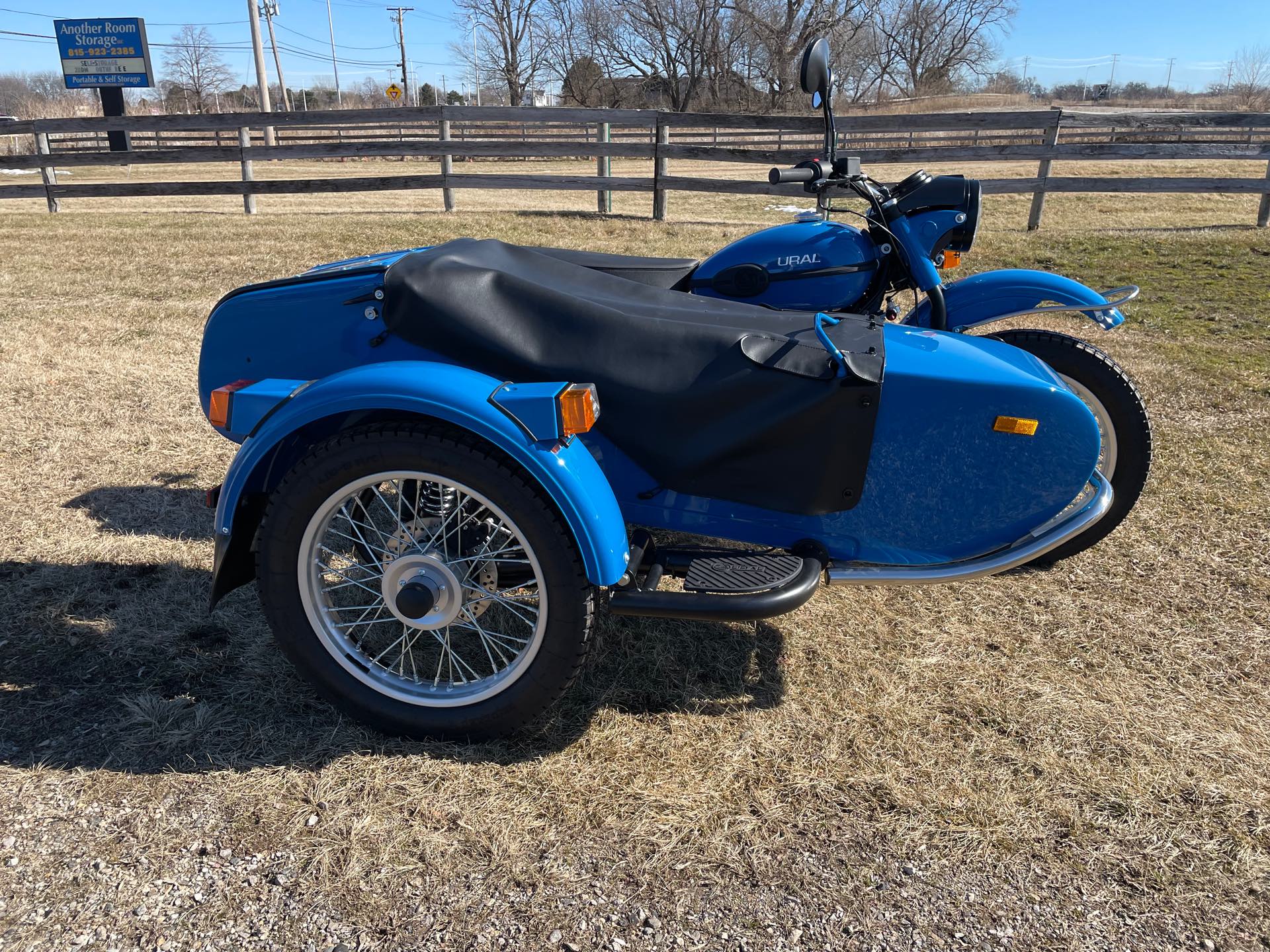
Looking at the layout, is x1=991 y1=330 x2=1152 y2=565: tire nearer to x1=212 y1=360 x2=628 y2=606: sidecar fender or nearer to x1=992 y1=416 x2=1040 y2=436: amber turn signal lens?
x1=992 y1=416 x2=1040 y2=436: amber turn signal lens

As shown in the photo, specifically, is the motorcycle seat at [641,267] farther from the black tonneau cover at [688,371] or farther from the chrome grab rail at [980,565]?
the chrome grab rail at [980,565]

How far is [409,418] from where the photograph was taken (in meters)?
2.36

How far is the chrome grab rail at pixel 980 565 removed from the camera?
97.0 inches

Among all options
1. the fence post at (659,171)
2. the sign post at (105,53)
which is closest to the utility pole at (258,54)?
the sign post at (105,53)

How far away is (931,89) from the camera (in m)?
50.0

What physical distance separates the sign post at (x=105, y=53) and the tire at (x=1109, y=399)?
21.3m

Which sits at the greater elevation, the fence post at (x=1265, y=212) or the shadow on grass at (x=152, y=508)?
the fence post at (x=1265, y=212)

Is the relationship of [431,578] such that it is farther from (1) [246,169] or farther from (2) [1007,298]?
(1) [246,169]

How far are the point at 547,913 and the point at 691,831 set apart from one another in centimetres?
41

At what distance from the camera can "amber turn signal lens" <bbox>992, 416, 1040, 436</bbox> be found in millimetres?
2385

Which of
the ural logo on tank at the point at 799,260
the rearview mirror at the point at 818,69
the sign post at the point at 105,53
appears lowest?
the ural logo on tank at the point at 799,260

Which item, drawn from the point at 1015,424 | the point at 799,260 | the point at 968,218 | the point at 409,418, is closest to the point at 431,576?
the point at 409,418

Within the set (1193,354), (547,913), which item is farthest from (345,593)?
(1193,354)

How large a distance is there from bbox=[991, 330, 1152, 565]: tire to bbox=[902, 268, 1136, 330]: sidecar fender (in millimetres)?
116
